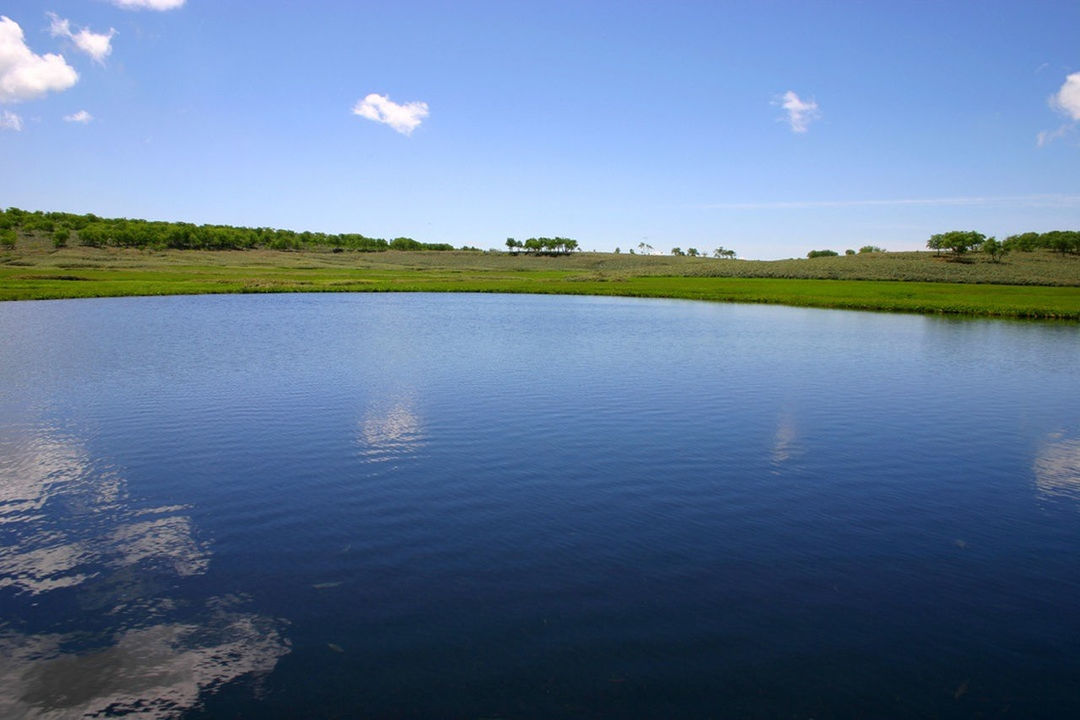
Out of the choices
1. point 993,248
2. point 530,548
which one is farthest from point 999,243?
point 530,548

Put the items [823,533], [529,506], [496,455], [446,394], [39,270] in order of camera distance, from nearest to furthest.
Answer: [823,533], [529,506], [496,455], [446,394], [39,270]

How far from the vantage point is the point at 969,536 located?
13359 millimetres

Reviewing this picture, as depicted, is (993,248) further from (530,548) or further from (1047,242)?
(530,548)

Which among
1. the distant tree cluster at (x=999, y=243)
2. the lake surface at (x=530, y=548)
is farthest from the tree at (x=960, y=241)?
the lake surface at (x=530, y=548)

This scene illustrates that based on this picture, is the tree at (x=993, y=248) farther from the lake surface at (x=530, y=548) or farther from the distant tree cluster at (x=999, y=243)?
the lake surface at (x=530, y=548)

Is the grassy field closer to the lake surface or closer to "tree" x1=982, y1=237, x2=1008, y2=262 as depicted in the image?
"tree" x1=982, y1=237, x2=1008, y2=262

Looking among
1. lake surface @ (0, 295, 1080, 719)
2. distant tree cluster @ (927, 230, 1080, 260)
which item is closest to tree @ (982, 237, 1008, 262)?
distant tree cluster @ (927, 230, 1080, 260)

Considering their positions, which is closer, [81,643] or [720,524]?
[81,643]

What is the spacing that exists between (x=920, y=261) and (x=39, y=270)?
504 ft

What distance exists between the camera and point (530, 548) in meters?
12.3

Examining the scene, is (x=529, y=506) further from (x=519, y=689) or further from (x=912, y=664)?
(x=912, y=664)

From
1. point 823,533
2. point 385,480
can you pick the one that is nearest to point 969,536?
point 823,533

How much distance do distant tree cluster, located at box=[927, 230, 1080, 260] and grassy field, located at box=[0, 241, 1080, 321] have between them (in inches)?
176

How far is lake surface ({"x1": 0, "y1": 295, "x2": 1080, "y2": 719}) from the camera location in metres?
8.54
